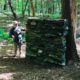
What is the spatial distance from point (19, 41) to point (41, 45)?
1.62 metres

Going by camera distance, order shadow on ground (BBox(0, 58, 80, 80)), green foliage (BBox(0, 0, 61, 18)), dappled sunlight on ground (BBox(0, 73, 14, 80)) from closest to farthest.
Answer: dappled sunlight on ground (BBox(0, 73, 14, 80)) → shadow on ground (BBox(0, 58, 80, 80)) → green foliage (BBox(0, 0, 61, 18))

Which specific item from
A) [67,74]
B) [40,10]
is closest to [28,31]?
[67,74]

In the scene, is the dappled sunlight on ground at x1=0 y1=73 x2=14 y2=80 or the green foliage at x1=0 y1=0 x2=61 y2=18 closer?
the dappled sunlight on ground at x1=0 y1=73 x2=14 y2=80

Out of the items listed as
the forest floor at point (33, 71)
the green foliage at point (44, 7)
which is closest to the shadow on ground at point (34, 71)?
the forest floor at point (33, 71)

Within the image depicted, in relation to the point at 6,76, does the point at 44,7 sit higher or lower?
higher

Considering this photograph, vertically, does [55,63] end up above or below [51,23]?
below

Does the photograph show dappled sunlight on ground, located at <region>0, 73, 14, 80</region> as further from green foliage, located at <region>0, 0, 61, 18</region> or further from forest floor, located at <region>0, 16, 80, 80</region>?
green foliage, located at <region>0, 0, 61, 18</region>

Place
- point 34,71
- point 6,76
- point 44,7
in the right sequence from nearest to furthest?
point 6,76
point 34,71
point 44,7

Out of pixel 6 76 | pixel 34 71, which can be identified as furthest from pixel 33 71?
pixel 6 76

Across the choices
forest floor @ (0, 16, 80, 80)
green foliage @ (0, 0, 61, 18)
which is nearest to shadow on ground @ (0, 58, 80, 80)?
forest floor @ (0, 16, 80, 80)

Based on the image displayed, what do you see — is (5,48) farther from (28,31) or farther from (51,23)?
(51,23)

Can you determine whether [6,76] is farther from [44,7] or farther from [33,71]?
[44,7]

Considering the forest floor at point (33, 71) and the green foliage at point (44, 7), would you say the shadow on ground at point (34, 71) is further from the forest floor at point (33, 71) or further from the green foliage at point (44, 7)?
the green foliage at point (44, 7)

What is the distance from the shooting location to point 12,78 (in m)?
11.9
